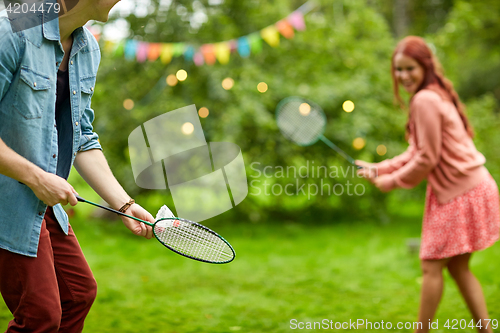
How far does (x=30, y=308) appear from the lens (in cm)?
156

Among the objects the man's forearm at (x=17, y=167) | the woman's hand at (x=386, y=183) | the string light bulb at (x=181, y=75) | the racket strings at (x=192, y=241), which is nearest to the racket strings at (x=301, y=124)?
the woman's hand at (x=386, y=183)

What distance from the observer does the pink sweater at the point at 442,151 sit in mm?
2625

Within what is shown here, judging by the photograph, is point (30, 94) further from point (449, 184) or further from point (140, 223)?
point (449, 184)

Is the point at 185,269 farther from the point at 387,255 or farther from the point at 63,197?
the point at 63,197

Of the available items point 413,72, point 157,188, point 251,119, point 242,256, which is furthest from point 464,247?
point 157,188


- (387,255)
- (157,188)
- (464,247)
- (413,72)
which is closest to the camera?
(464,247)

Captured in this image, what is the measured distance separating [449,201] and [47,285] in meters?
2.02

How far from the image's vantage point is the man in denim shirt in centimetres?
151

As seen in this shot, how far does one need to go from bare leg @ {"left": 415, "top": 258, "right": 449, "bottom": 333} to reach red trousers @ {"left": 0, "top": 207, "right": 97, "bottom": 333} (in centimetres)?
171

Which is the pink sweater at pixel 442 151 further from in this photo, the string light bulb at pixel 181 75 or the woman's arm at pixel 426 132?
the string light bulb at pixel 181 75

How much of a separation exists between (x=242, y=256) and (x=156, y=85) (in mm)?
2436

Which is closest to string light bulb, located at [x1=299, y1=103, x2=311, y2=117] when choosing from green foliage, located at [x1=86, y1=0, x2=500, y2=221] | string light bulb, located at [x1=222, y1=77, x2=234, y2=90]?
green foliage, located at [x1=86, y1=0, x2=500, y2=221]

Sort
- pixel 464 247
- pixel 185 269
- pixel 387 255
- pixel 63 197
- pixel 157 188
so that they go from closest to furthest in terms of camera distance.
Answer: pixel 63 197, pixel 464 247, pixel 185 269, pixel 387 255, pixel 157 188

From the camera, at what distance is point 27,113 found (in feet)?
5.04
